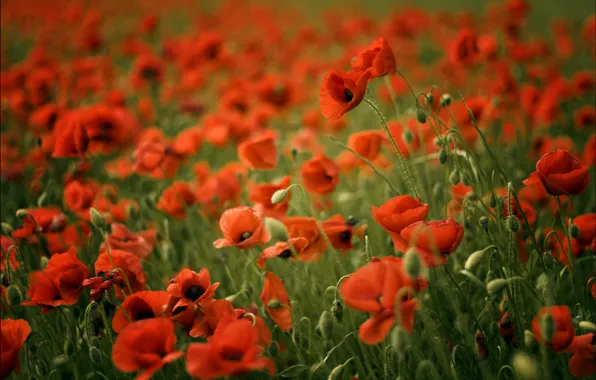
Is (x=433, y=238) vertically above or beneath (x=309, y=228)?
above

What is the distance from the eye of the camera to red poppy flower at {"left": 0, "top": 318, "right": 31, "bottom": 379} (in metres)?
1.11

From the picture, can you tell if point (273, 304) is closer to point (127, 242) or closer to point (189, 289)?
point (189, 289)

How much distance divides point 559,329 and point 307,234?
686 mm

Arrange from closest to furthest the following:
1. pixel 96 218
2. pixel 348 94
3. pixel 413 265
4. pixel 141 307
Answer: pixel 413 265
pixel 141 307
pixel 348 94
pixel 96 218

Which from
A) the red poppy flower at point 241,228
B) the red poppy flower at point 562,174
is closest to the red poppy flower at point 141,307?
the red poppy flower at point 241,228

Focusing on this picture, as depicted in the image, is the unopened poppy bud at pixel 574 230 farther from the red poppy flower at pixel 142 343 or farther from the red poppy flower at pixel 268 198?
the red poppy flower at pixel 142 343

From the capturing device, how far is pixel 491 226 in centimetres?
158

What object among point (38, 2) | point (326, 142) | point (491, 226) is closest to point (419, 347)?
point (491, 226)

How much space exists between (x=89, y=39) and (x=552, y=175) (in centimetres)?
383

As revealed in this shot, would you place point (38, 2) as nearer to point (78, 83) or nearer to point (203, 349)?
point (78, 83)

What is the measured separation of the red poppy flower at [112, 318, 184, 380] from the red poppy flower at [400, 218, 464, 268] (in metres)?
0.54

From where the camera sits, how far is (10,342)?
1.15 m

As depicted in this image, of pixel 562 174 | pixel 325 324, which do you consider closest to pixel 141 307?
pixel 325 324

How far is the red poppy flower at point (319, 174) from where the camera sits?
1804mm
